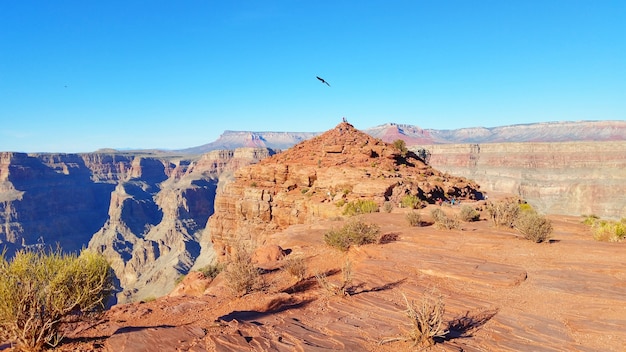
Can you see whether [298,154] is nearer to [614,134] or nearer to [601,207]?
[601,207]

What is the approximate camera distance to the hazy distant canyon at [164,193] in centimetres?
6800

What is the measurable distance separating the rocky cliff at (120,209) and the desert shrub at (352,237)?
50.9 meters

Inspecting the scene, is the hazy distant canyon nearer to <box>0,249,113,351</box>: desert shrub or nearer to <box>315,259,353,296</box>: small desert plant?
<box>315,259,353,296</box>: small desert plant

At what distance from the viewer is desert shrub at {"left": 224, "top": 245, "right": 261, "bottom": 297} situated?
780 cm

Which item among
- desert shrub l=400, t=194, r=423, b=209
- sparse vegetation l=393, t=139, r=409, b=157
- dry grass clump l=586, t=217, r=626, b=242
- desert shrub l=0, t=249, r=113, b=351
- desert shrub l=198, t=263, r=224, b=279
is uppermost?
sparse vegetation l=393, t=139, r=409, b=157

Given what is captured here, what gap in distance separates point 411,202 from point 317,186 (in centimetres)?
898

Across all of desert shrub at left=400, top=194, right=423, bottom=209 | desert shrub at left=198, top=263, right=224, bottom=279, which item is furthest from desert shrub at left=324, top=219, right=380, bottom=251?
desert shrub at left=400, top=194, right=423, bottom=209

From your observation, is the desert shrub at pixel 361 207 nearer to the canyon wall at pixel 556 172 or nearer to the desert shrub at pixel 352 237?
the desert shrub at pixel 352 237

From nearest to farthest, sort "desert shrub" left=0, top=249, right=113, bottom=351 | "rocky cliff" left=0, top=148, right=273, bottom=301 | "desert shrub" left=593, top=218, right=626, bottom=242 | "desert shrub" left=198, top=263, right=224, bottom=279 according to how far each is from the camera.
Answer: "desert shrub" left=0, top=249, right=113, bottom=351 < "desert shrub" left=593, top=218, right=626, bottom=242 < "desert shrub" left=198, top=263, right=224, bottom=279 < "rocky cliff" left=0, top=148, right=273, bottom=301

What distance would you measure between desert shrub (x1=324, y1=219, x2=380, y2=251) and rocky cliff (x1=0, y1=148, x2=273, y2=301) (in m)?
50.9

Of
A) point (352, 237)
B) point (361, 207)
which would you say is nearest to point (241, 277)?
point (352, 237)

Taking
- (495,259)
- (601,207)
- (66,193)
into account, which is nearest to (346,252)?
(495,259)

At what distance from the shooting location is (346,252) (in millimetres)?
10500

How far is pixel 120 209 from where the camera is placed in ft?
319
